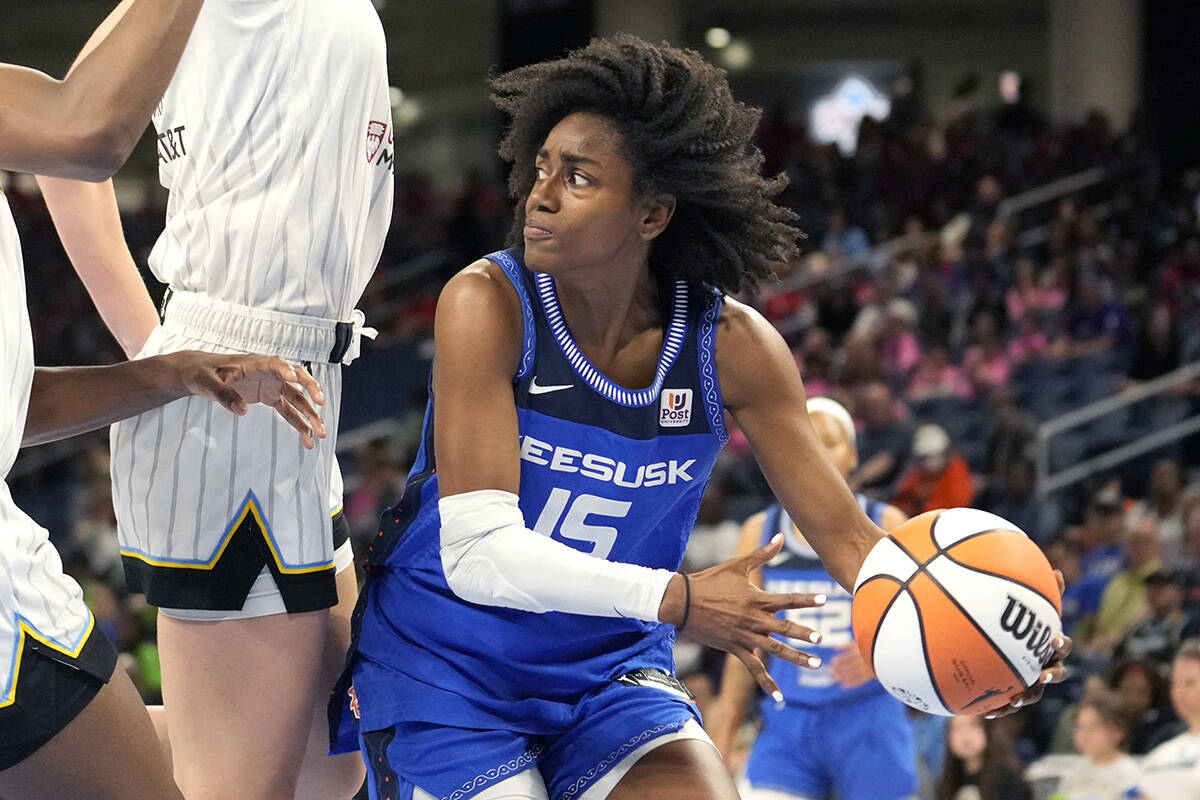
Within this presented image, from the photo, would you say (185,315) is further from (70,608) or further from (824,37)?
(824,37)

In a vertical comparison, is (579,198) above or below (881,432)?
above

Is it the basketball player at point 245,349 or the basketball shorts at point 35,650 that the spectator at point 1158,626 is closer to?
the basketball player at point 245,349

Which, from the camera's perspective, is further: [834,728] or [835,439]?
[835,439]

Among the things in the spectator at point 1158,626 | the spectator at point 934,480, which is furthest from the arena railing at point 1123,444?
the spectator at point 1158,626

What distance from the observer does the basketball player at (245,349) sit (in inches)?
111

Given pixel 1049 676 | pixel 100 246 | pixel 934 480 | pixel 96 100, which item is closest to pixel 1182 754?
pixel 934 480

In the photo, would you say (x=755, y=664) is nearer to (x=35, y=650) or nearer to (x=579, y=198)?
(x=579, y=198)

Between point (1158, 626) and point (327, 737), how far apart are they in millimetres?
5357

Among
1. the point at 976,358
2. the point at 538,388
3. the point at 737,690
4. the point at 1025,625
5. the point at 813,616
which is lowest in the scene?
the point at 737,690

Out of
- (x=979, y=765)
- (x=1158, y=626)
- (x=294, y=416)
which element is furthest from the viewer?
(x=1158, y=626)

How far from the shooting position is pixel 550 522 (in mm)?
2742

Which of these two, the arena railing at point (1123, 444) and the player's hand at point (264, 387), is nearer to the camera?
the player's hand at point (264, 387)

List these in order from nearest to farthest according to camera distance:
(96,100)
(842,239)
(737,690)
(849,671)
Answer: (96,100)
(849,671)
(737,690)
(842,239)

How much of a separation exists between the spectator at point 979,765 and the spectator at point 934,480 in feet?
7.34
